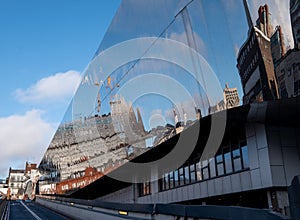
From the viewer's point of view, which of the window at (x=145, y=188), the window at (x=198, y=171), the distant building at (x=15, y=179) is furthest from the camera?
the distant building at (x=15, y=179)

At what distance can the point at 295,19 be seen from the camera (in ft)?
31.9

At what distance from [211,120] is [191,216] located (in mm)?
5891

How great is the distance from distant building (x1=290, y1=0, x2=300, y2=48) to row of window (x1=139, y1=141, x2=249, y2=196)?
5413 millimetres

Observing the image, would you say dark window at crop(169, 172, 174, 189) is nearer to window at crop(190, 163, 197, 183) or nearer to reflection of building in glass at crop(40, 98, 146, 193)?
window at crop(190, 163, 197, 183)

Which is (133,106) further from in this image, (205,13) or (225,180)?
(205,13)

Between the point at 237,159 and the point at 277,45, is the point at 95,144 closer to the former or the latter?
the point at 237,159

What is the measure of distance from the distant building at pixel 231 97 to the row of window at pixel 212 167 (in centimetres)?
289

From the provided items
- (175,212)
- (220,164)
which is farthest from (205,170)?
(175,212)

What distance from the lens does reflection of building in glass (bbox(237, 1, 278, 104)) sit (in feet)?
33.7

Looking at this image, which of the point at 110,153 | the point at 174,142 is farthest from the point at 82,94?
the point at 174,142

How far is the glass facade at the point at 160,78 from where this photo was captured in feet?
39.0

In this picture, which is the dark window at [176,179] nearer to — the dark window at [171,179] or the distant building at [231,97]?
the dark window at [171,179]

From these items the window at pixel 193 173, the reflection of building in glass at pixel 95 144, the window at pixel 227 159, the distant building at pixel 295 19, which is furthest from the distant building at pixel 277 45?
the window at pixel 193 173

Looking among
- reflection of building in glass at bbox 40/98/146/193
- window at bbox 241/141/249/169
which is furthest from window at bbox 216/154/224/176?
reflection of building in glass at bbox 40/98/146/193
